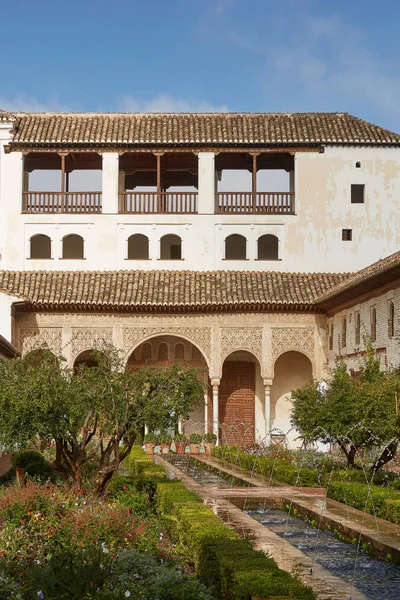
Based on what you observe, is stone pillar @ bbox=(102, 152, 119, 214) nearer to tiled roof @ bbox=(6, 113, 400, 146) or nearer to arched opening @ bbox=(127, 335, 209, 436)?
tiled roof @ bbox=(6, 113, 400, 146)

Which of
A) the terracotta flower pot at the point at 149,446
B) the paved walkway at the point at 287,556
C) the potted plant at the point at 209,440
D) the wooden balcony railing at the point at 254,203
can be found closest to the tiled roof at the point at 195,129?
the wooden balcony railing at the point at 254,203

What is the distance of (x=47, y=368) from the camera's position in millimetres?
14398

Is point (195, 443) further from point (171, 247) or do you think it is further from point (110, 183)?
point (110, 183)

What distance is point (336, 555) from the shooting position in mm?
11297

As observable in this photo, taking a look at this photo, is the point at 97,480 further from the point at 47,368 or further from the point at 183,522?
the point at 183,522

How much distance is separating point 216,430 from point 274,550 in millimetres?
21920

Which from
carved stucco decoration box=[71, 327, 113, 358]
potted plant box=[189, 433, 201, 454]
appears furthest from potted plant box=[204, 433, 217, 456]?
carved stucco decoration box=[71, 327, 113, 358]

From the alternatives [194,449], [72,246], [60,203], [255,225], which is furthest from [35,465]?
[72,246]

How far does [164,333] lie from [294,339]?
14.3 feet

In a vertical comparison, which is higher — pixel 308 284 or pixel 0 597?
pixel 308 284

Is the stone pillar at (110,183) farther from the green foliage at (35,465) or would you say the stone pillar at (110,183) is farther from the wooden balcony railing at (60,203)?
the green foliage at (35,465)

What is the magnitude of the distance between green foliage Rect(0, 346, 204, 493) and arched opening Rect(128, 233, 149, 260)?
63.2 feet

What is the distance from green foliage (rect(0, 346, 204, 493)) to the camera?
44.6 ft

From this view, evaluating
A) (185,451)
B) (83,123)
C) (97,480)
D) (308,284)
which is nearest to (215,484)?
(97,480)
